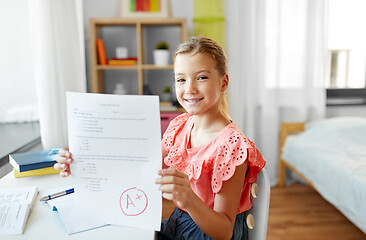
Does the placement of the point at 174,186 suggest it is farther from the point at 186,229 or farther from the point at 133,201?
the point at 186,229

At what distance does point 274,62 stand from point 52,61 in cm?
187

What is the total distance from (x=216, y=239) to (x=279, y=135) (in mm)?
2353

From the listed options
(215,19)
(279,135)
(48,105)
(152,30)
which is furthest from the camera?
(279,135)

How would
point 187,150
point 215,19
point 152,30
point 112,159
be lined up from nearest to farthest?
point 112,159
point 187,150
point 215,19
point 152,30

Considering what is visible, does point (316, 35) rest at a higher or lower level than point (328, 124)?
higher

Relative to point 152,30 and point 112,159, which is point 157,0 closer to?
point 152,30

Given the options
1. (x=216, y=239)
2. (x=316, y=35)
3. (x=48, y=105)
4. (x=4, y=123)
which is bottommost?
(x=216, y=239)

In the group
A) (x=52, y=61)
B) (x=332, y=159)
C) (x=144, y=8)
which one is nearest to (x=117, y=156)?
(x=52, y=61)

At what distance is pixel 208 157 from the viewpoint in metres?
0.90

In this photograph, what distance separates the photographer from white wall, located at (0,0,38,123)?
1.78 metres

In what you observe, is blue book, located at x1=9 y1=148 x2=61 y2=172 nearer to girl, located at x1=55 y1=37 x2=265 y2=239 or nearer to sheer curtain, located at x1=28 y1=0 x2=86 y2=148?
girl, located at x1=55 y1=37 x2=265 y2=239

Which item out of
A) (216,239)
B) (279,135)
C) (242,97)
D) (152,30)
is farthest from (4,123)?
(279,135)

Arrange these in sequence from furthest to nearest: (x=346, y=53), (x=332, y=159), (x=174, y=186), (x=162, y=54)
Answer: (x=346, y=53)
(x=162, y=54)
(x=332, y=159)
(x=174, y=186)

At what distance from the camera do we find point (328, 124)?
2.61 metres
